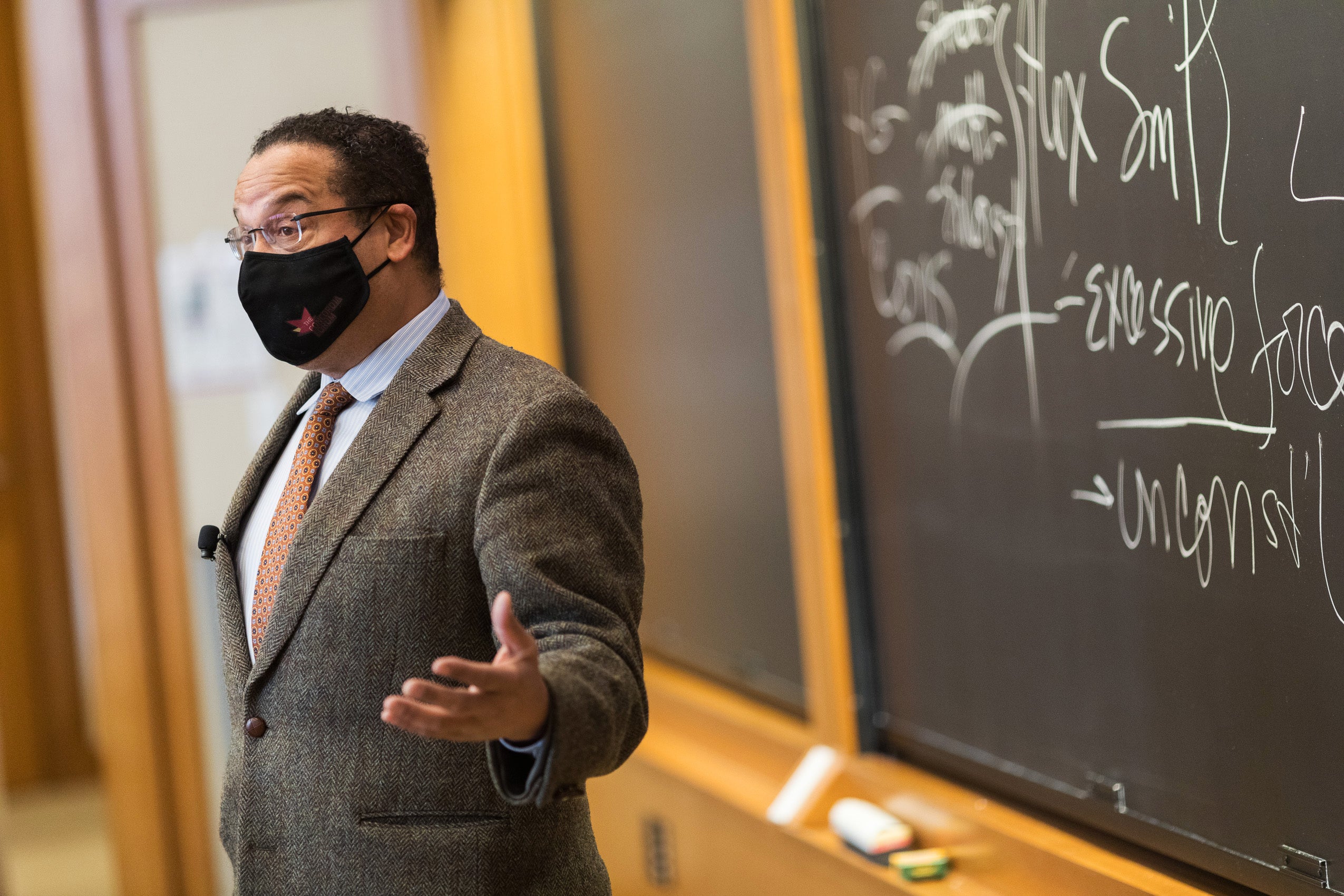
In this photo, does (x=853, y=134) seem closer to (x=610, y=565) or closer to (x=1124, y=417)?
(x=1124, y=417)

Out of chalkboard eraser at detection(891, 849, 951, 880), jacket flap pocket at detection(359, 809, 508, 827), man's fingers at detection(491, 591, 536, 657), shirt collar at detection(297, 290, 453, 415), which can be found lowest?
chalkboard eraser at detection(891, 849, 951, 880)

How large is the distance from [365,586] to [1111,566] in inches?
40.2

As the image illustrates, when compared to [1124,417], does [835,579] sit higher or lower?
lower

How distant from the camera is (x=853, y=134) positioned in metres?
2.37

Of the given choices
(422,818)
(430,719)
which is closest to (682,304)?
(422,818)

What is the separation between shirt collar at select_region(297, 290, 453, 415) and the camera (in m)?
1.42

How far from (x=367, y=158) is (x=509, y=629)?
598mm

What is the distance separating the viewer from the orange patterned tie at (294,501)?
1375mm

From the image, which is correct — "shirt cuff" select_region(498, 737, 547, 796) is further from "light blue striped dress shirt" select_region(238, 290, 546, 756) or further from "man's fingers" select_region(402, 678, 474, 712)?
"light blue striped dress shirt" select_region(238, 290, 546, 756)

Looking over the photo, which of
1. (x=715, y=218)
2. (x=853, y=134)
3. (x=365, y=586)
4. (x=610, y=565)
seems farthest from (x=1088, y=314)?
(x=715, y=218)

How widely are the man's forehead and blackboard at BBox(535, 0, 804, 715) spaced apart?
1.51m

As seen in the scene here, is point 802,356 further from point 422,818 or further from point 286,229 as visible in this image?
point 422,818

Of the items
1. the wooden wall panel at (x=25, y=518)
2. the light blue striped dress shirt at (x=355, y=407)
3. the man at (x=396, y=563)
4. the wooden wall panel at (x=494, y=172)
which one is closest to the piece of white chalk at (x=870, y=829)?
the man at (x=396, y=563)

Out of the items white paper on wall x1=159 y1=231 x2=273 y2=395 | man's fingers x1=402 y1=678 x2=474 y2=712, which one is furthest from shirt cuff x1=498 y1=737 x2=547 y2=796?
white paper on wall x1=159 y1=231 x2=273 y2=395
